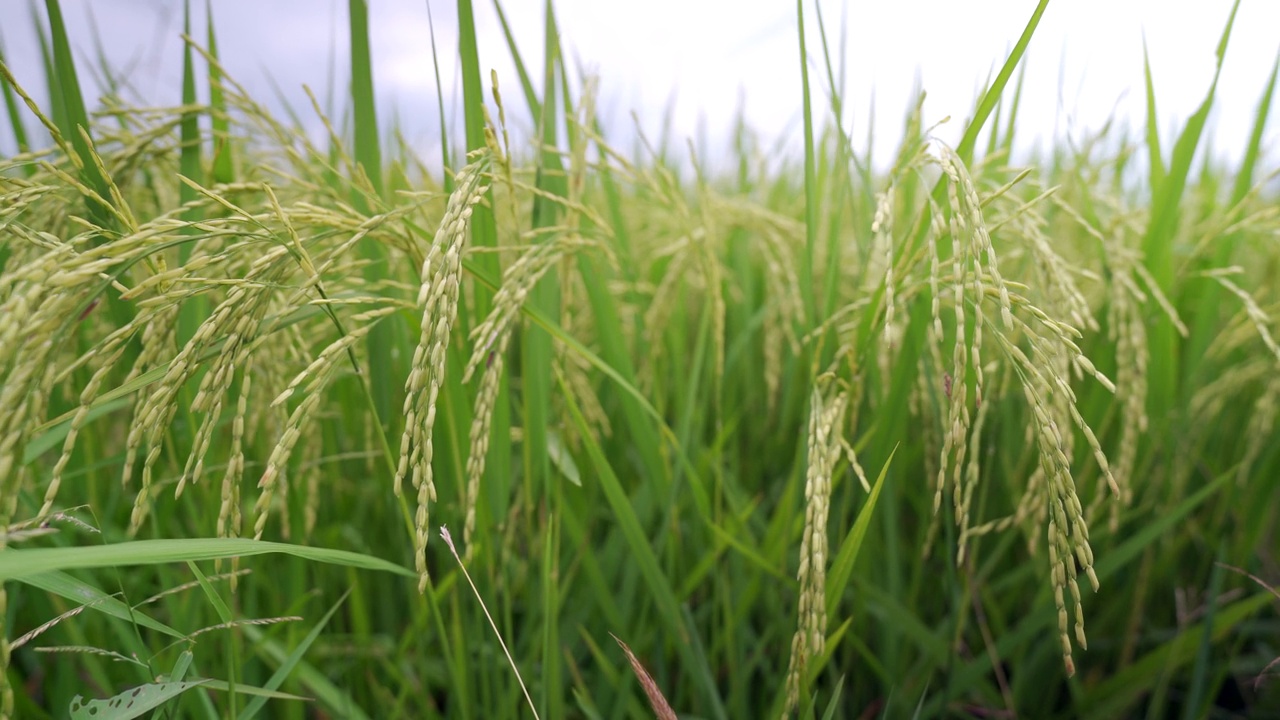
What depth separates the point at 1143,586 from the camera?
166cm

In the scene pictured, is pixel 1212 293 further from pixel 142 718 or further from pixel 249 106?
pixel 142 718

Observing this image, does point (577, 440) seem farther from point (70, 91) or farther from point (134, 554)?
point (70, 91)

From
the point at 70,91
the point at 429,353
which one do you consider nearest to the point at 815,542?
the point at 429,353

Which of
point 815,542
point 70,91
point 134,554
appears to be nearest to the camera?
point 134,554

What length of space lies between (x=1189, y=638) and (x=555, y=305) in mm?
1461

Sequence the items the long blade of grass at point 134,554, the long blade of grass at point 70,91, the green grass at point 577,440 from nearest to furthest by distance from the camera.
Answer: the long blade of grass at point 134,554 < the green grass at point 577,440 < the long blade of grass at point 70,91

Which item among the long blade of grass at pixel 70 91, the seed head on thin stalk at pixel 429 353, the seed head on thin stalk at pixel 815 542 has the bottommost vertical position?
the seed head on thin stalk at pixel 815 542

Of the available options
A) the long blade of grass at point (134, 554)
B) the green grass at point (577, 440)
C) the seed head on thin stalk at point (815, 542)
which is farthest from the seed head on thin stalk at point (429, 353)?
the seed head on thin stalk at point (815, 542)

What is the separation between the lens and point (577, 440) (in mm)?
1571

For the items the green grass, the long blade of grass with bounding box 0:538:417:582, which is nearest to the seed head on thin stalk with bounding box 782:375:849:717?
the green grass

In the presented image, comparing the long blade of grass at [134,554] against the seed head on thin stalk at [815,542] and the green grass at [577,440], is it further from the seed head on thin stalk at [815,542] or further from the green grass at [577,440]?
the seed head on thin stalk at [815,542]

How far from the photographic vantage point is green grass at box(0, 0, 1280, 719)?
853 millimetres

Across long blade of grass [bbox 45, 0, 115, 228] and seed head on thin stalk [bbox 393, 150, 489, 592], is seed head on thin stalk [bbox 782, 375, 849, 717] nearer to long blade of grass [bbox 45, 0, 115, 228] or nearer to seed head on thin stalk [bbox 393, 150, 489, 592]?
seed head on thin stalk [bbox 393, 150, 489, 592]

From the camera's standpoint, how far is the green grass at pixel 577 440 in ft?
2.80
